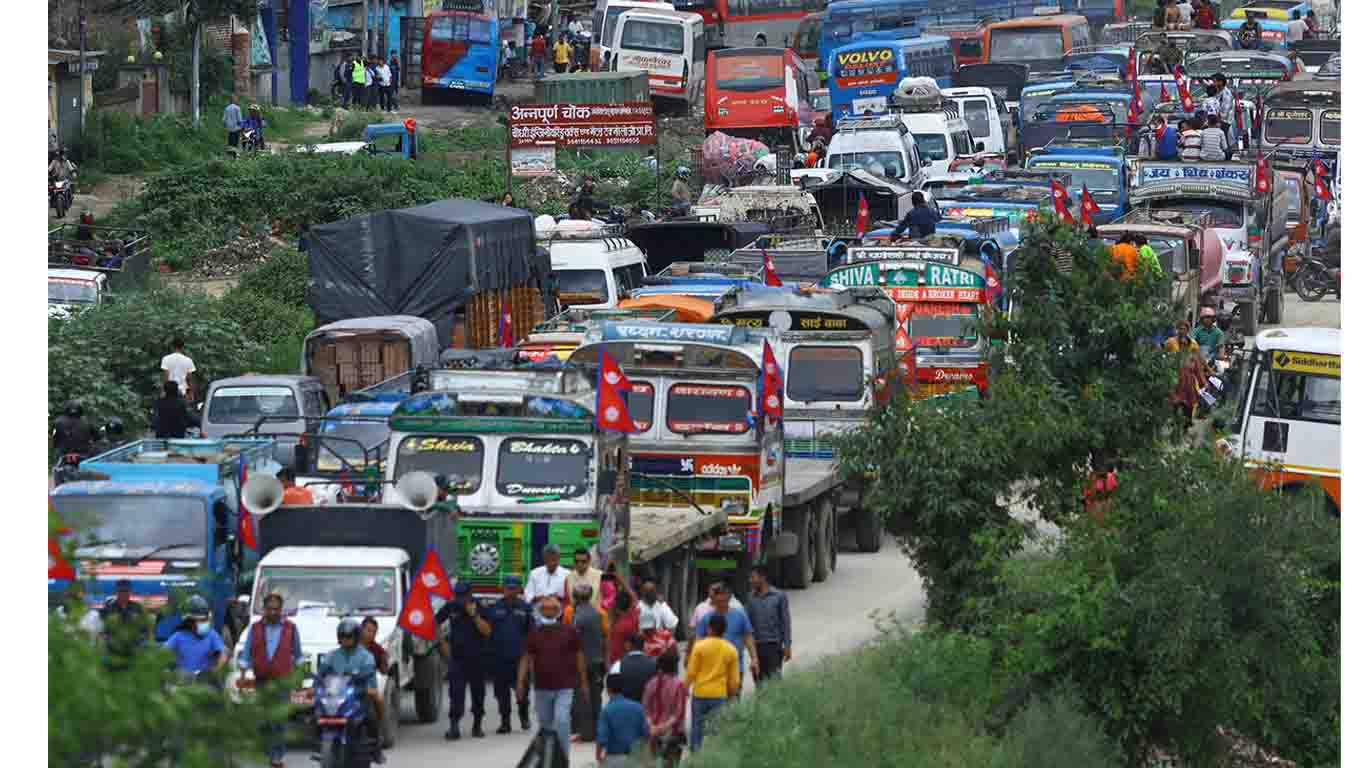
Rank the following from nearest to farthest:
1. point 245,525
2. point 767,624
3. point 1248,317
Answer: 1. point 767,624
2. point 245,525
3. point 1248,317

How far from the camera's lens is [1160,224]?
38312mm

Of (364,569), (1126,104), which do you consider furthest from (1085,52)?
(364,569)

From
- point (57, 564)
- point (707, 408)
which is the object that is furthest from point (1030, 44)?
point (57, 564)

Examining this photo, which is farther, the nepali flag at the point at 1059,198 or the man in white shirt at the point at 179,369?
the nepali flag at the point at 1059,198

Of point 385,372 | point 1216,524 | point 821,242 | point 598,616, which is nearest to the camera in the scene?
point 1216,524

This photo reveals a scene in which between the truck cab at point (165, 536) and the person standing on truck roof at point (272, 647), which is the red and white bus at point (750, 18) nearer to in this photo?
the truck cab at point (165, 536)

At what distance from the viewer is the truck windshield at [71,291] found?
33500 millimetres

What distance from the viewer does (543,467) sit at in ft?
68.8

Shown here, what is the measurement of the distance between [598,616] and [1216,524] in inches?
171

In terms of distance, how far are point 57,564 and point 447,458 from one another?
7722 millimetres

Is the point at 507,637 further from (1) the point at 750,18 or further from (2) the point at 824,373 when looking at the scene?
(1) the point at 750,18

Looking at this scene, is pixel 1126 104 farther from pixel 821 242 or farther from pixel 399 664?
pixel 399 664

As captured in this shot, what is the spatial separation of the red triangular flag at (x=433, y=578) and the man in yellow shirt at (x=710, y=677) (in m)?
1.95

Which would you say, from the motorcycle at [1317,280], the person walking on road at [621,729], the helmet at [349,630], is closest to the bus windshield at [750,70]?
the motorcycle at [1317,280]
